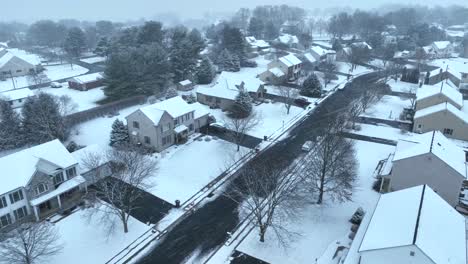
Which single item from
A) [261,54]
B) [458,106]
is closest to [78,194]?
[458,106]

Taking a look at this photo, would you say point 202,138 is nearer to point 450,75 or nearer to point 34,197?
point 34,197

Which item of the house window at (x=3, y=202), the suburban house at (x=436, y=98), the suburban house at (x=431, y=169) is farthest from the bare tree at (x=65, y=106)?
the suburban house at (x=436, y=98)

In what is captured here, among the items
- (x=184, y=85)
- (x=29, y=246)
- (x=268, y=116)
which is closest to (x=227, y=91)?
(x=268, y=116)

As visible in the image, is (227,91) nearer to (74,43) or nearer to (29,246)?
(29,246)

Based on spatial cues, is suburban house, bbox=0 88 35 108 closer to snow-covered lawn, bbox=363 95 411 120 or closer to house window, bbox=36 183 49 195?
house window, bbox=36 183 49 195

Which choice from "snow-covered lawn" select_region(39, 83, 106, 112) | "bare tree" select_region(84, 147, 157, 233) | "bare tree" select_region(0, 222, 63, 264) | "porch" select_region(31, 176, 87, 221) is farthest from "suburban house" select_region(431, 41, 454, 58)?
"bare tree" select_region(0, 222, 63, 264)

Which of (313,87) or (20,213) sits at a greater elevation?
(313,87)

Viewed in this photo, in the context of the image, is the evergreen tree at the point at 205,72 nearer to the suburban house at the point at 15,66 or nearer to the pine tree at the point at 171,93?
the pine tree at the point at 171,93
